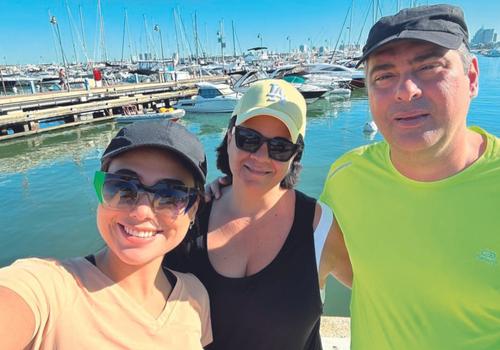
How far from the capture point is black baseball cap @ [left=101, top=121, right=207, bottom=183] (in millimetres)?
1463

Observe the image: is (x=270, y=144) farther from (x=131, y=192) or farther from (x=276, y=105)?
(x=131, y=192)

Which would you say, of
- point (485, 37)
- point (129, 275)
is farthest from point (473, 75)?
point (485, 37)

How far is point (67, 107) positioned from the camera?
80.7ft

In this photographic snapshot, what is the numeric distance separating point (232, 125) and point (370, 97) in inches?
34.6

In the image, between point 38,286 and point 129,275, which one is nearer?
point 38,286

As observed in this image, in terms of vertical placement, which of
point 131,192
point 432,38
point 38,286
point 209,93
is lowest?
point 209,93

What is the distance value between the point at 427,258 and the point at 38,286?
173 centimetres

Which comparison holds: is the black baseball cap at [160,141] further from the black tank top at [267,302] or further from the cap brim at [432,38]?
the cap brim at [432,38]

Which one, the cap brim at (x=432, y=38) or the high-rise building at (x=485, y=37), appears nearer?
the cap brim at (x=432, y=38)

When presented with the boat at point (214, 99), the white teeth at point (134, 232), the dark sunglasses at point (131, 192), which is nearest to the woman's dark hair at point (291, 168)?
the dark sunglasses at point (131, 192)

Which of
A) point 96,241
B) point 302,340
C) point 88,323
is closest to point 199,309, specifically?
point 88,323

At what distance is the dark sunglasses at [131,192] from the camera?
151 cm

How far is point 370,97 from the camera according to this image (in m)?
1.92

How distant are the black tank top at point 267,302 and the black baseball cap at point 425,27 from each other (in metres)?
1.17
